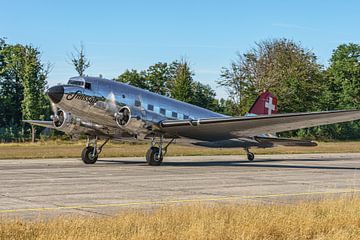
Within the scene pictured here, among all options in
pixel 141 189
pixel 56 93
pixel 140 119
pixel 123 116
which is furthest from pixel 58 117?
pixel 141 189

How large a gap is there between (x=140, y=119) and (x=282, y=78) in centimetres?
5646

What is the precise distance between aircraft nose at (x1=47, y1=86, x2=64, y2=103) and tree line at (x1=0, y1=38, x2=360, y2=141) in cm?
4580

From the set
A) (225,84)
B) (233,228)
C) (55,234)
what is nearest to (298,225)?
(233,228)

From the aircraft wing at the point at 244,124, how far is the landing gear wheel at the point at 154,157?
1.09 m

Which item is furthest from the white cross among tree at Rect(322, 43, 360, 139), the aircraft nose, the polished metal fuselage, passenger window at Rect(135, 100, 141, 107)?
tree at Rect(322, 43, 360, 139)

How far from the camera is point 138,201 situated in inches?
504

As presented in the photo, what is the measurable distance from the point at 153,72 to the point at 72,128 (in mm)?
67167

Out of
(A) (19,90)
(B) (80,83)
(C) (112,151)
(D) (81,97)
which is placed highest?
(A) (19,90)

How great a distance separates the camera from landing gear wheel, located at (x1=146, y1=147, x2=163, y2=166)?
82.7 feet

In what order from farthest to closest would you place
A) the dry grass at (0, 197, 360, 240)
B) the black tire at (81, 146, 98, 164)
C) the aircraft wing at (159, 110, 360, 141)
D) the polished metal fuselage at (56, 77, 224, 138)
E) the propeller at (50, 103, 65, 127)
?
the propeller at (50, 103, 65, 127) → the black tire at (81, 146, 98, 164) → the polished metal fuselage at (56, 77, 224, 138) → the aircraft wing at (159, 110, 360, 141) → the dry grass at (0, 197, 360, 240)

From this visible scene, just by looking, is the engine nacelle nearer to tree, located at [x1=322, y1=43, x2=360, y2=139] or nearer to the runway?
the runway

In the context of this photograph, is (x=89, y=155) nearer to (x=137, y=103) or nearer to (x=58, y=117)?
(x=58, y=117)

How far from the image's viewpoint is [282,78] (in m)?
78.2

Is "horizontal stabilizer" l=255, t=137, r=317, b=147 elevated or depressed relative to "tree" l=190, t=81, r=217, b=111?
depressed
